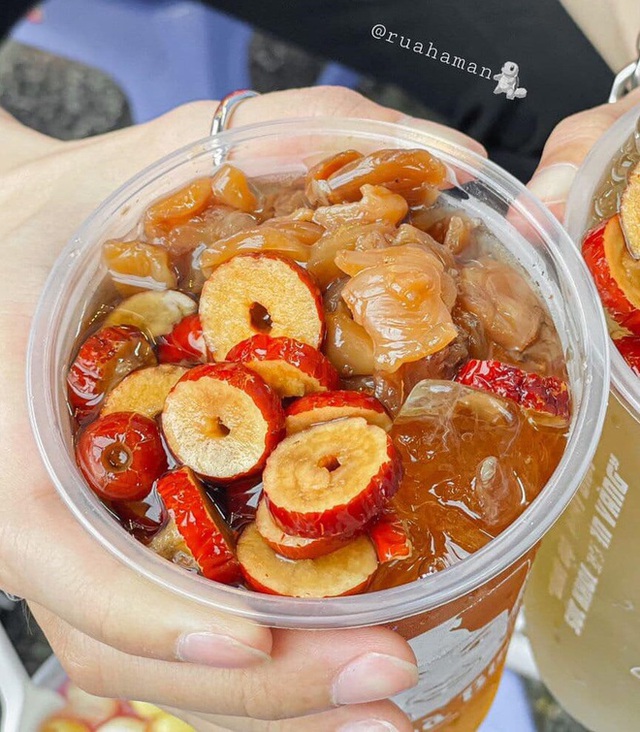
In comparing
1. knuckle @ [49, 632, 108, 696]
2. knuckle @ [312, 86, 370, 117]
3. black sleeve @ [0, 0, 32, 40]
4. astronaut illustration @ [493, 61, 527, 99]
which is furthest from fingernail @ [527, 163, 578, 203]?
black sleeve @ [0, 0, 32, 40]

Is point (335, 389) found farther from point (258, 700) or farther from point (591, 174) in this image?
point (591, 174)

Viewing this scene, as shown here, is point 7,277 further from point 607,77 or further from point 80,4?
point 80,4

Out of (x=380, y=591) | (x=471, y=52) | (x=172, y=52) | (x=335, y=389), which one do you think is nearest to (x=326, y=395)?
(x=335, y=389)

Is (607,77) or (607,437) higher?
(607,77)

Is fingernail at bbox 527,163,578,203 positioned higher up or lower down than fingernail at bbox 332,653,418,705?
higher up

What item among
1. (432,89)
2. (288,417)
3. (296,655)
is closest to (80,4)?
(432,89)

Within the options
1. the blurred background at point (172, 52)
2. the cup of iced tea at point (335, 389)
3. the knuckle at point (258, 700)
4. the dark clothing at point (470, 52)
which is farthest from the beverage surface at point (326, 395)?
the blurred background at point (172, 52)

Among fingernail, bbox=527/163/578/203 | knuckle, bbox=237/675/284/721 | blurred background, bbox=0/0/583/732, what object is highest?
fingernail, bbox=527/163/578/203

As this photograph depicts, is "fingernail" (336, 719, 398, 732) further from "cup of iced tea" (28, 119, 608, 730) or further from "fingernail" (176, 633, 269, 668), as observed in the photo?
"fingernail" (176, 633, 269, 668)
